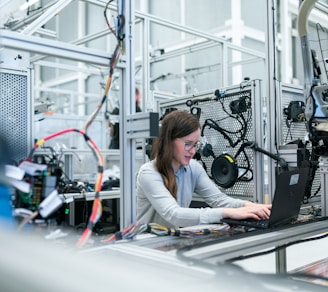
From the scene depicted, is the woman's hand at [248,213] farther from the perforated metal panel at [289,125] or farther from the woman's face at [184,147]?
the perforated metal panel at [289,125]

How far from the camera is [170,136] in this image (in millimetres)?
1551

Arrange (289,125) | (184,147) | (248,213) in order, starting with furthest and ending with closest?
1. (289,125)
2. (184,147)
3. (248,213)

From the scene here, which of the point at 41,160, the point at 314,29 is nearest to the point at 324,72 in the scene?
the point at 314,29

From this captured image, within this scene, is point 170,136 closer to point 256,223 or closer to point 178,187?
point 178,187

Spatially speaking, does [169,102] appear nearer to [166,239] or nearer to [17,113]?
[17,113]

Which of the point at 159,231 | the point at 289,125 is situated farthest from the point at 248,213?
the point at 289,125

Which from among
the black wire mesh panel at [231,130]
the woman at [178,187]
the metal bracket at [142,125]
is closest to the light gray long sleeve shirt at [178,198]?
the woman at [178,187]

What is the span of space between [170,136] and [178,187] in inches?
8.5

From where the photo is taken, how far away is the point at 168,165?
59.2 inches

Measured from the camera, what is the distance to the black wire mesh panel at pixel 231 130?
1863 mm

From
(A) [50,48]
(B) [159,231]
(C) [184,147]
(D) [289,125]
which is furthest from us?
(D) [289,125]

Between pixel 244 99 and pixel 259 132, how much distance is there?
0.19 meters

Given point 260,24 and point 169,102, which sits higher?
point 260,24

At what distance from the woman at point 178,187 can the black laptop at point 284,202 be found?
38 millimetres
